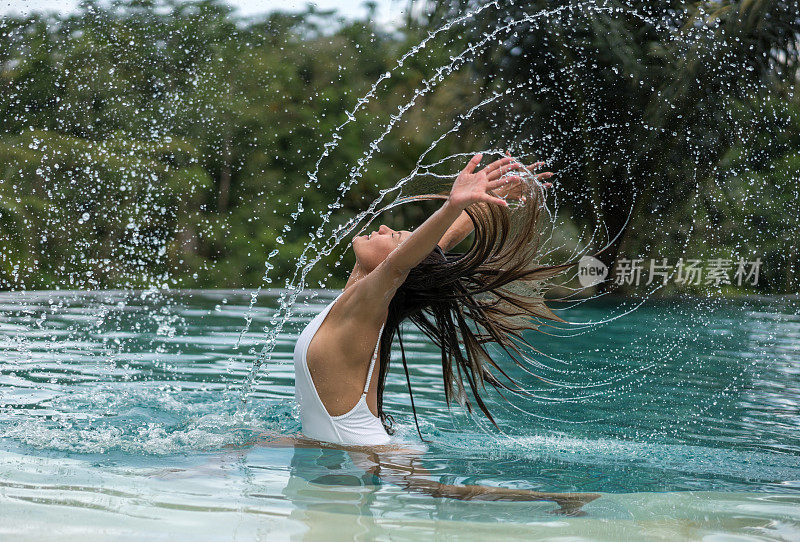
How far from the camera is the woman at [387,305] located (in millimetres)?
3168

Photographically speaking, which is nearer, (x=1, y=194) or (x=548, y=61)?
(x=1, y=194)

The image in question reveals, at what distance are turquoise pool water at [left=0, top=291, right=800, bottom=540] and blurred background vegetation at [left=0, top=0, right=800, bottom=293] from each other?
9874 millimetres

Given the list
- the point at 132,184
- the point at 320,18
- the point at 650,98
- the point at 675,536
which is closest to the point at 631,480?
the point at 675,536

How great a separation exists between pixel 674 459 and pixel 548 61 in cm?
1539

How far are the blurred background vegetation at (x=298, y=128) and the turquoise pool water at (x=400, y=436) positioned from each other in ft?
32.4

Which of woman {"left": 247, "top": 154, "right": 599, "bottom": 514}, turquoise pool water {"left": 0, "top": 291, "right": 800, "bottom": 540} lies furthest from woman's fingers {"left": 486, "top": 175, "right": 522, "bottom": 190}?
turquoise pool water {"left": 0, "top": 291, "right": 800, "bottom": 540}

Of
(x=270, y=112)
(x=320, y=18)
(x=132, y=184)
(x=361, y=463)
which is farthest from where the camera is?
(x=320, y=18)

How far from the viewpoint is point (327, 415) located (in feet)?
10.9

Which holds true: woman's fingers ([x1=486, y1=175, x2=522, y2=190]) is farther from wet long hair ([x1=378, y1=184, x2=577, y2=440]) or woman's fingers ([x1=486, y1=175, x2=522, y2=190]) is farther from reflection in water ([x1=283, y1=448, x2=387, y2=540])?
reflection in water ([x1=283, y1=448, x2=387, y2=540])

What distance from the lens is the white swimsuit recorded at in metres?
3.26

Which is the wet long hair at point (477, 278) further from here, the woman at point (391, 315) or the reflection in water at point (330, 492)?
the reflection in water at point (330, 492)

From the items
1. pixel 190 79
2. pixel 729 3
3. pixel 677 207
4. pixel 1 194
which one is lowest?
pixel 1 194

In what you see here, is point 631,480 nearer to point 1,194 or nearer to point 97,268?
point 1,194

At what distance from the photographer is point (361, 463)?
315 centimetres
